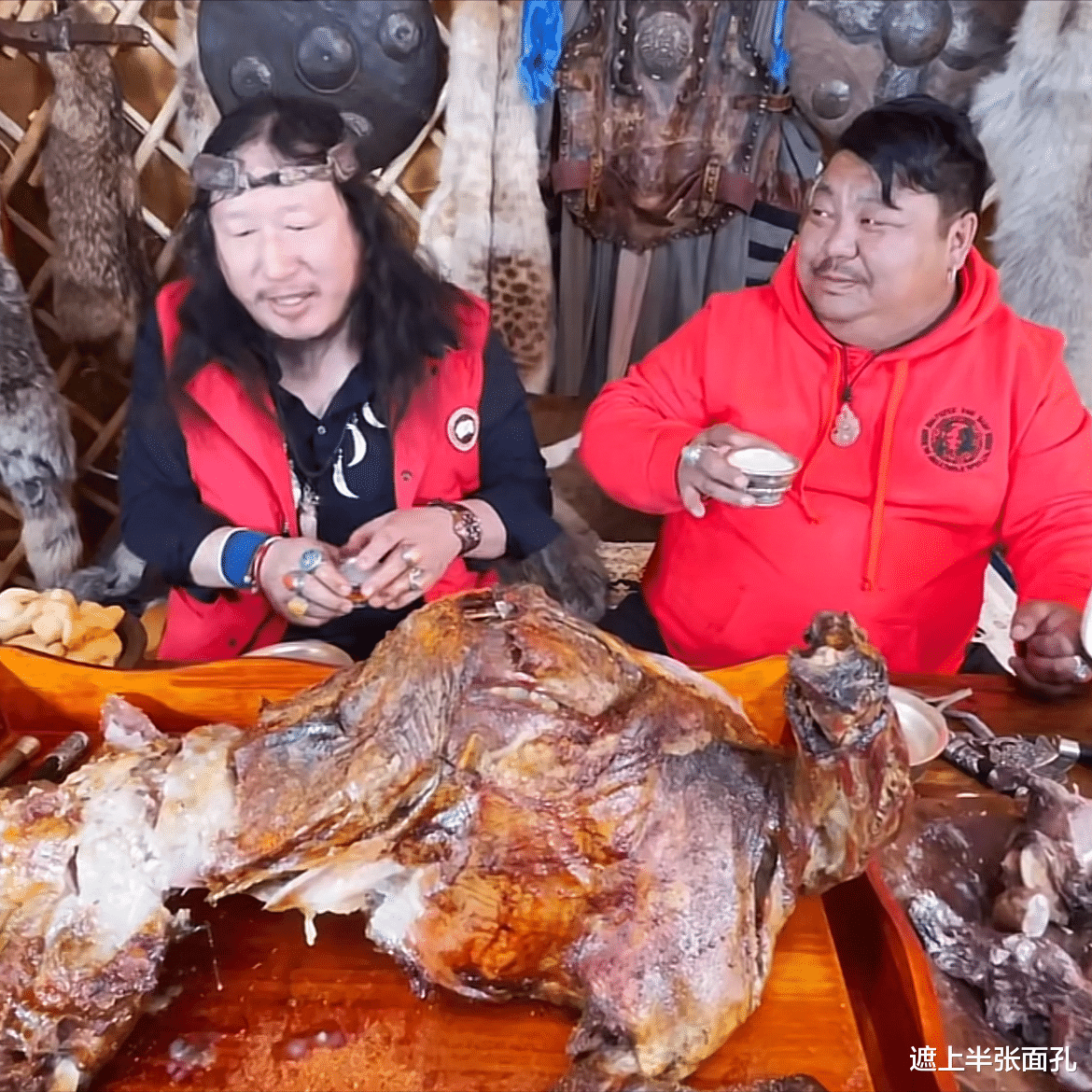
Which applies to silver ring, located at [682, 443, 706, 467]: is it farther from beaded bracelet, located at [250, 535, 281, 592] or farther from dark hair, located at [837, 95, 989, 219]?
beaded bracelet, located at [250, 535, 281, 592]

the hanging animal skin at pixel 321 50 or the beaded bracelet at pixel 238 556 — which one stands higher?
the hanging animal skin at pixel 321 50

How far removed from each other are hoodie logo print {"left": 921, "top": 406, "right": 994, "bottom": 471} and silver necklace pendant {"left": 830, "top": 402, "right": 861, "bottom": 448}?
6cm

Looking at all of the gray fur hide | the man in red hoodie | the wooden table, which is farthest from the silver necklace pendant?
the gray fur hide

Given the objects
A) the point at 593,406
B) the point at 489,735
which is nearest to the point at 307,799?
the point at 489,735

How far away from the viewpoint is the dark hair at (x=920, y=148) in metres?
0.88

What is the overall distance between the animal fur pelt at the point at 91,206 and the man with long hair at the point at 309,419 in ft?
1.64

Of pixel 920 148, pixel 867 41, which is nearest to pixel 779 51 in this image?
pixel 867 41

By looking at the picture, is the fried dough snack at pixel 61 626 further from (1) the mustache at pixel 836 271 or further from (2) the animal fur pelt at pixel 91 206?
(1) the mustache at pixel 836 271

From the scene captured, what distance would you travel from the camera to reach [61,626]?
918mm

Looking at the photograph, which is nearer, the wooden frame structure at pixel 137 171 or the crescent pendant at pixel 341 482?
the crescent pendant at pixel 341 482

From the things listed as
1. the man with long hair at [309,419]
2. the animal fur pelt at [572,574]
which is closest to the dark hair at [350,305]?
the man with long hair at [309,419]

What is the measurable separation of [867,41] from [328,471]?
3.20 ft

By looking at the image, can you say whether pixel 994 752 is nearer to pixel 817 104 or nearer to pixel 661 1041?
pixel 661 1041

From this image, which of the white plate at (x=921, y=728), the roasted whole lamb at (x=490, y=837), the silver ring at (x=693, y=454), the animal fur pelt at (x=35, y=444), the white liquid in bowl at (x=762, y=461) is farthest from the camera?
the animal fur pelt at (x=35, y=444)
